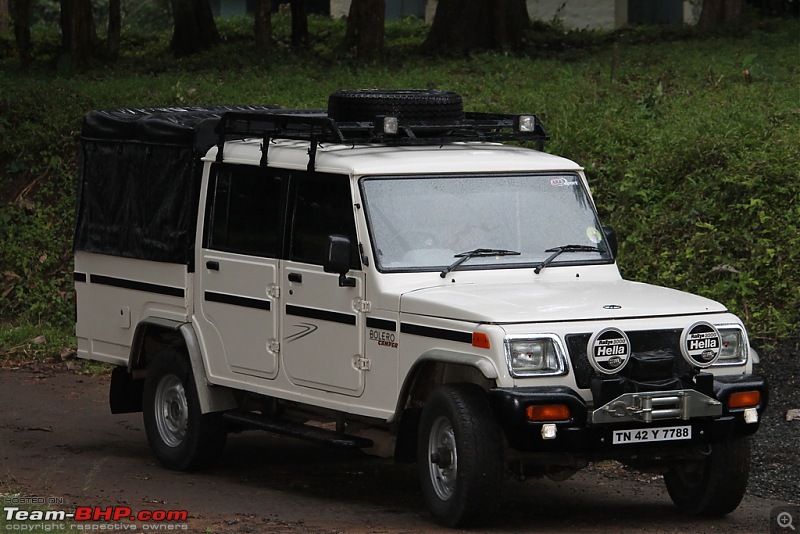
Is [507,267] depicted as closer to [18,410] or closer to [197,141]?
[197,141]

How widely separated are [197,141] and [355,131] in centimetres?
128

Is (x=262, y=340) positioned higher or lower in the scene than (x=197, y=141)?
lower

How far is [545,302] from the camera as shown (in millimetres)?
7746

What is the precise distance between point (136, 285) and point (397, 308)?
9.27 feet

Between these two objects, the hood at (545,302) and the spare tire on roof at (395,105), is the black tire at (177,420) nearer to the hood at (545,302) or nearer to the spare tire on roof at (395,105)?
the spare tire on roof at (395,105)

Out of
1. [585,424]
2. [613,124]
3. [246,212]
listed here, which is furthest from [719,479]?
[613,124]

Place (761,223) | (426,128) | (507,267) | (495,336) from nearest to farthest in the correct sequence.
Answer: (495,336), (507,267), (426,128), (761,223)

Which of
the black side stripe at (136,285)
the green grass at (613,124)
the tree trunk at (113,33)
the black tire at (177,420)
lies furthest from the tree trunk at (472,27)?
the black tire at (177,420)

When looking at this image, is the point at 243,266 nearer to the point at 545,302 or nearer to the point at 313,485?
the point at 313,485

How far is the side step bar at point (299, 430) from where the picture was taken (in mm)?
8422

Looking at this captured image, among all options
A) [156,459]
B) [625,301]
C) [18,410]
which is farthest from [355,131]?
[18,410]

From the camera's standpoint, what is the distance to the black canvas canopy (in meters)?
9.78

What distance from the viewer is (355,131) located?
29.9 ft

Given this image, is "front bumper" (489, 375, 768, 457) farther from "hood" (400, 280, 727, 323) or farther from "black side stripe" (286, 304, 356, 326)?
"black side stripe" (286, 304, 356, 326)
